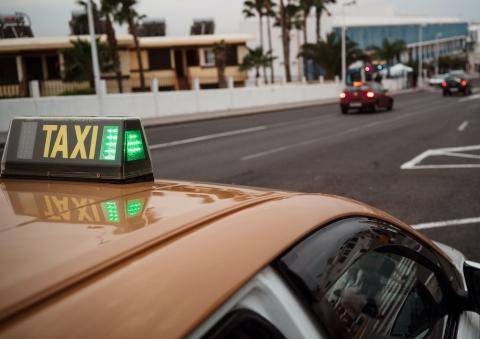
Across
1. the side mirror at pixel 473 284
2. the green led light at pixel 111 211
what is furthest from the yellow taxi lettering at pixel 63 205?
the side mirror at pixel 473 284

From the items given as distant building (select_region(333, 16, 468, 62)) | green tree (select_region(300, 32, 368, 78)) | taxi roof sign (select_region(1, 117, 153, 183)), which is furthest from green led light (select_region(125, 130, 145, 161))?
distant building (select_region(333, 16, 468, 62))

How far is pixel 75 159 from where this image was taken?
2115 millimetres

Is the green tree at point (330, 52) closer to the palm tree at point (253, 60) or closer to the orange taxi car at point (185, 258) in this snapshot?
the palm tree at point (253, 60)

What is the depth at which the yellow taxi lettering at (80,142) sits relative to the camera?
6.97 feet

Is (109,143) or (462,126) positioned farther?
(462,126)

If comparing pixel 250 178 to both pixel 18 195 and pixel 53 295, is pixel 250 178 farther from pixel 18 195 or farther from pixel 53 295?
pixel 53 295

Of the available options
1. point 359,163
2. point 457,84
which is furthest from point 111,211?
point 457,84

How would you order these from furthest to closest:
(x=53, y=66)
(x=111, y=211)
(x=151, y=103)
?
(x=53, y=66)
(x=151, y=103)
(x=111, y=211)

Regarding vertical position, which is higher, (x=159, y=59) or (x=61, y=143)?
(x=159, y=59)

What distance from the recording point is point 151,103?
2692cm

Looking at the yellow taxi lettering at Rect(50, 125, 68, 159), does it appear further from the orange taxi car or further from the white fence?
the white fence

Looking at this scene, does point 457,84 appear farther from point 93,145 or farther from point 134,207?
point 134,207

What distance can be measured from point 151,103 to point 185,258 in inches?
1037

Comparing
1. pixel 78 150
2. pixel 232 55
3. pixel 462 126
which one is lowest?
pixel 462 126
